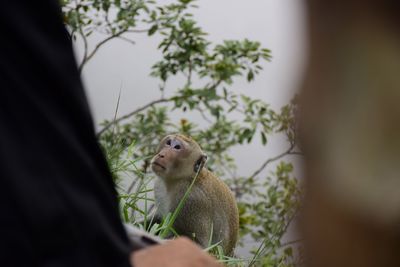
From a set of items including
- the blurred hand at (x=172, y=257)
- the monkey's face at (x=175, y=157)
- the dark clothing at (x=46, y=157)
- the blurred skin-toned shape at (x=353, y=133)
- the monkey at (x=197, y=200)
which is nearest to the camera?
the blurred skin-toned shape at (x=353, y=133)

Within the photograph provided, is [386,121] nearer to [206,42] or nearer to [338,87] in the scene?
[338,87]

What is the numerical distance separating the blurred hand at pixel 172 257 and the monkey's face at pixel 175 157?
4.43 meters

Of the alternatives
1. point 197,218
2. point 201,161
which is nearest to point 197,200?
point 197,218

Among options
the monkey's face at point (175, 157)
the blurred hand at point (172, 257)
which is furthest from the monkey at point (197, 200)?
the blurred hand at point (172, 257)

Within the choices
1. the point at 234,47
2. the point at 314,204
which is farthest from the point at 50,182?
the point at 234,47

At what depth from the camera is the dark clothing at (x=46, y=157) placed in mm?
799

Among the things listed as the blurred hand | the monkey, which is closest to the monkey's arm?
the monkey

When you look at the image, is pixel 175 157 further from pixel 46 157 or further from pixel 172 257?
pixel 46 157

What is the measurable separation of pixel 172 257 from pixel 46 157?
25 cm

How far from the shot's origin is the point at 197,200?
19.7 ft

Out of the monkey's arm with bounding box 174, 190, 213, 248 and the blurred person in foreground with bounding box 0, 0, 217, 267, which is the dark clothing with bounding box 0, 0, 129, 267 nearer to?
the blurred person in foreground with bounding box 0, 0, 217, 267

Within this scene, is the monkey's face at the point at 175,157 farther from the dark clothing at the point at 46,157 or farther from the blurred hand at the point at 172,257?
the dark clothing at the point at 46,157

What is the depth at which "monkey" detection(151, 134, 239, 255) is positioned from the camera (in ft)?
18.5

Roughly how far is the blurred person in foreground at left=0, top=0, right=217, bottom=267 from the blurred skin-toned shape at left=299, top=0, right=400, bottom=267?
0.42 metres
